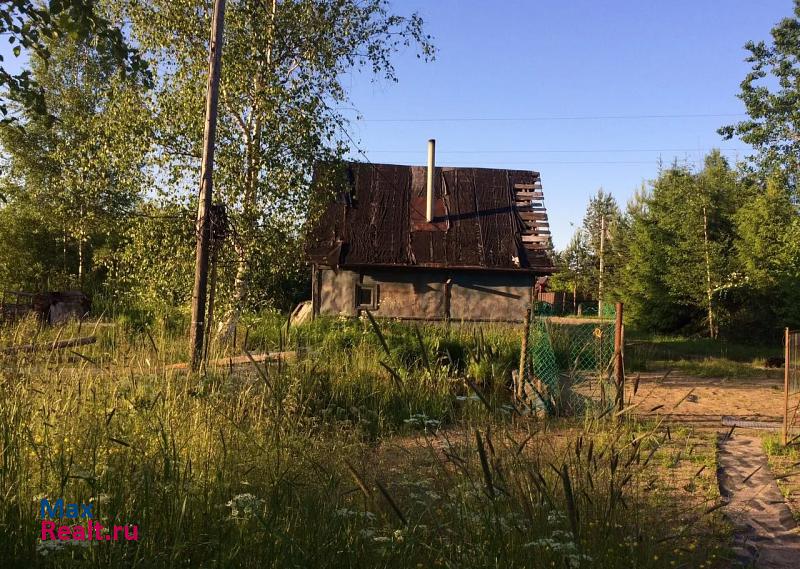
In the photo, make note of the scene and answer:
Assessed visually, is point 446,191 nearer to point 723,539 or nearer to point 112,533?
point 723,539

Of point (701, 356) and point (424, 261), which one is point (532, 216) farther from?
point (701, 356)

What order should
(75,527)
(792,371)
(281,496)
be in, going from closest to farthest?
(75,527)
(281,496)
(792,371)

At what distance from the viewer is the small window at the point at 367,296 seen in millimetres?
19250

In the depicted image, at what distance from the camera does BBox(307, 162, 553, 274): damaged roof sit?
19.1 metres

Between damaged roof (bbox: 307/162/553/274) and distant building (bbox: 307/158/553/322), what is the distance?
0.10 ft

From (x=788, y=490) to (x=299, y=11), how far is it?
39.3ft

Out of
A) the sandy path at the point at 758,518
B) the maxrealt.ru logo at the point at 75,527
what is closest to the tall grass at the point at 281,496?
the maxrealt.ru logo at the point at 75,527

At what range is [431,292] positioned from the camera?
19391 millimetres

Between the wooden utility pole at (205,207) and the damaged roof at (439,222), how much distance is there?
359 inches

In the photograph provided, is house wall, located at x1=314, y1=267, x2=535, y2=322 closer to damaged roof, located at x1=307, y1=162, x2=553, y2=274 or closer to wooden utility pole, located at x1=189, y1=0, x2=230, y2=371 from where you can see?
damaged roof, located at x1=307, y1=162, x2=553, y2=274

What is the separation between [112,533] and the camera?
273 centimetres

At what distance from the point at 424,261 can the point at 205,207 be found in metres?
11.0

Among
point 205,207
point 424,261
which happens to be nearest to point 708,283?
point 424,261

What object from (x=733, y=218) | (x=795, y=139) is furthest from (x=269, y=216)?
(x=795, y=139)
